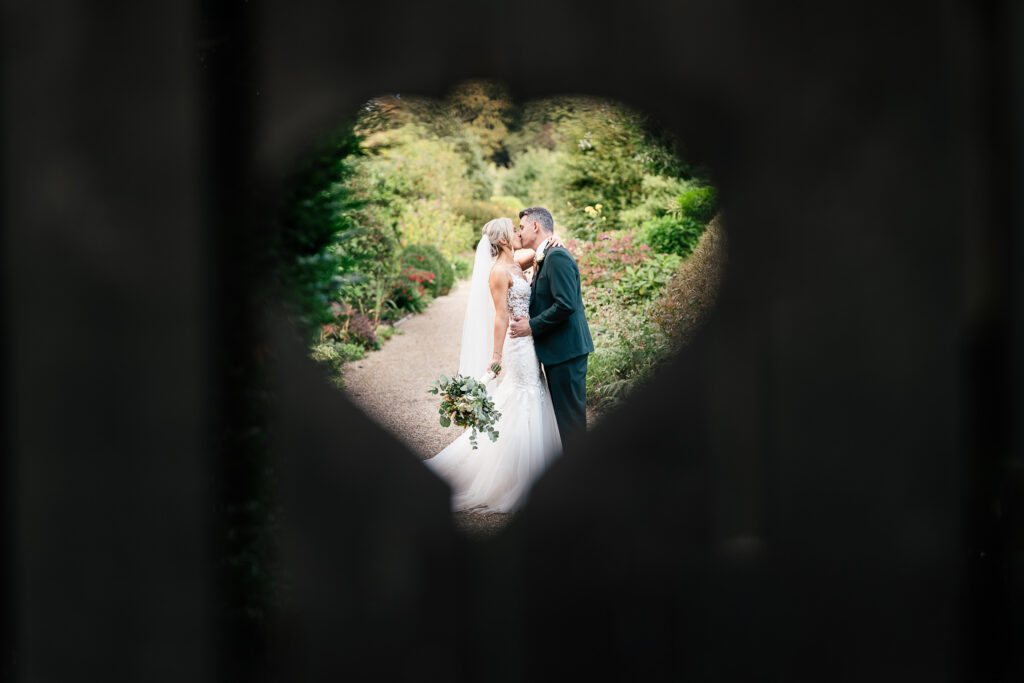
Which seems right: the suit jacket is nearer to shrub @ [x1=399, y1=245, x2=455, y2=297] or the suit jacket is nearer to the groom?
the groom

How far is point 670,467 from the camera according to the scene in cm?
173

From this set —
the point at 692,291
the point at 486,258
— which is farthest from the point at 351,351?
the point at 692,291

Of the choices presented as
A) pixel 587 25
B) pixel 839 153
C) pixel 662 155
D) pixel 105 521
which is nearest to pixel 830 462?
pixel 839 153

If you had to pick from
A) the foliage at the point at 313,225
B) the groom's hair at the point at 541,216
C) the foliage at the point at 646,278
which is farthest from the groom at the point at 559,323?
the foliage at the point at 313,225

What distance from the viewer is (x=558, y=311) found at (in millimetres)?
2107

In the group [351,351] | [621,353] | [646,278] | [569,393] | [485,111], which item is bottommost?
[569,393]

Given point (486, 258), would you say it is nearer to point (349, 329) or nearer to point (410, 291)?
point (410, 291)

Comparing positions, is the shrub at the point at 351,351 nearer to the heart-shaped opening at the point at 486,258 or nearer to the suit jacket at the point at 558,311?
the heart-shaped opening at the point at 486,258

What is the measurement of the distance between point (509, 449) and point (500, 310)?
535 millimetres

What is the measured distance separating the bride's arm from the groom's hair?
25 cm

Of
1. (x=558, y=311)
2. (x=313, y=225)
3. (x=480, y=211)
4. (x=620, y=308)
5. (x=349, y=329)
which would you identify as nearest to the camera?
(x=313, y=225)

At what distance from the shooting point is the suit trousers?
201 cm

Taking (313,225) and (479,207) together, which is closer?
(313,225)

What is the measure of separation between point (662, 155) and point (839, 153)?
1.52ft
